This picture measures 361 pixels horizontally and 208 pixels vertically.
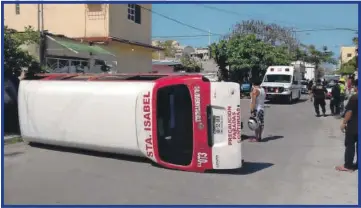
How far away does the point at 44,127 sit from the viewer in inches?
427

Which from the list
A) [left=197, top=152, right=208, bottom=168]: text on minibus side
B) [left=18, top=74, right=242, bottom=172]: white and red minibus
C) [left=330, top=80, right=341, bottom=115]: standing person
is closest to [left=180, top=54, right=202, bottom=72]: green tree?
[left=330, top=80, right=341, bottom=115]: standing person

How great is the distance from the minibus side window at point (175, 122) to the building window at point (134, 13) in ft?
57.5

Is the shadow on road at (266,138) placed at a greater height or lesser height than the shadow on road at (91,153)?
lesser

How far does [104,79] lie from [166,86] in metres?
1.87

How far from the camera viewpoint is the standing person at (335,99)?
20.9 metres

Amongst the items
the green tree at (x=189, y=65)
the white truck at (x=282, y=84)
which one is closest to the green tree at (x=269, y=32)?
the green tree at (x=189, y=65)

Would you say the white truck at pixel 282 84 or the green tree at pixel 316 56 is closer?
the white truck at pixel 282 84

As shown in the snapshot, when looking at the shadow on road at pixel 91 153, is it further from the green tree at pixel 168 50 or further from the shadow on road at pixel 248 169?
the green tree at pixel 168 50

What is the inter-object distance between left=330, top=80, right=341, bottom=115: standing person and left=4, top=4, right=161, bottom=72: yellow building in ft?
34.0

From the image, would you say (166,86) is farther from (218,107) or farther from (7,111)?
(7,111)

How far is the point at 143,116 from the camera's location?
356 inches

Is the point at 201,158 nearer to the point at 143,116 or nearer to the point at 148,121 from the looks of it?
the point at 148,121

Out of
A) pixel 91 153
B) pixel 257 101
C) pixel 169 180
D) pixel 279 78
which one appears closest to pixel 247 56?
pixel 279 78

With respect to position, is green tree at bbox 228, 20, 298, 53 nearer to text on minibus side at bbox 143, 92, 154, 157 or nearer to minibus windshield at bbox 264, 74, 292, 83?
minibus windshield at bbox 264, 74, 292, 83
